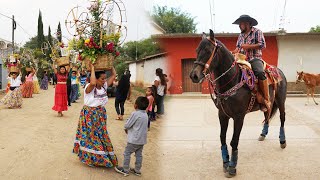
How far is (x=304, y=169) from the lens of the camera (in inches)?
193

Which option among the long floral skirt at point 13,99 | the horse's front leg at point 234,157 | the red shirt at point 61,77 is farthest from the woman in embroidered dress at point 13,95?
the horse's front leg at point 234,157

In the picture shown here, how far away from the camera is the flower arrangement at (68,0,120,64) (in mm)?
4941

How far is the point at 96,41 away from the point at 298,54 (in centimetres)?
1485

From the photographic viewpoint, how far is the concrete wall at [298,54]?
1767 cm

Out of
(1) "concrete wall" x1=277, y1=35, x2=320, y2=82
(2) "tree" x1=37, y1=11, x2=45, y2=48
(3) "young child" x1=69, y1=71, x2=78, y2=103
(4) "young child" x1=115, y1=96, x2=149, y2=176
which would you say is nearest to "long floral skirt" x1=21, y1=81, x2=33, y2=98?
(3) "young child" x1=69, y1=71, x2=78, y2=103

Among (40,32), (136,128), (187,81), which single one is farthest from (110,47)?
(40,32)

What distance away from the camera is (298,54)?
58.2 ft

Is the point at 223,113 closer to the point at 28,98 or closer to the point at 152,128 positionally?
the point at 152,128

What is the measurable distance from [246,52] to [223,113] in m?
1.09

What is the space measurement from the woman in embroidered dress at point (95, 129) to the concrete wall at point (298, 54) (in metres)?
14.2

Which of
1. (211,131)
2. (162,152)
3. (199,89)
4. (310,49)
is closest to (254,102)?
(162,152)

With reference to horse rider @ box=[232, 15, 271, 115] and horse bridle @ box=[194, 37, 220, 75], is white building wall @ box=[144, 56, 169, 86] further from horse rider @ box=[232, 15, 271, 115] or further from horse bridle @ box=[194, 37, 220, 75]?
horse rider @ box=[232, 15, 271, 115]

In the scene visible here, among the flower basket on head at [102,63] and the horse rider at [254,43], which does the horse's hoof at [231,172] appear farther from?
the flower basket on head at [102,63]

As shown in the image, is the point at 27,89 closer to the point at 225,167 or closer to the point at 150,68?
the point at 150,68
